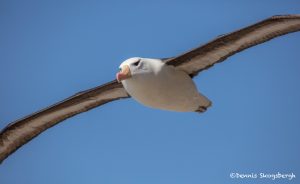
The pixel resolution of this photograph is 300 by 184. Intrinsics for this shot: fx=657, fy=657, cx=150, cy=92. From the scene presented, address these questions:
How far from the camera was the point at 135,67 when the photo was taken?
11438mm

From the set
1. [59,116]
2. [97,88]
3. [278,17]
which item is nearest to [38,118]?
[59,116]

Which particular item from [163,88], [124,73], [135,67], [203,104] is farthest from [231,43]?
[124,73]

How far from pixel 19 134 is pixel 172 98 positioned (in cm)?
400

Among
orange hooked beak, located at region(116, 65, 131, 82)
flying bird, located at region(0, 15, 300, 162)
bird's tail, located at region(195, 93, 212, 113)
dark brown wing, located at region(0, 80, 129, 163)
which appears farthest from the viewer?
dark brown wing, located at region(0, 80, 129, 163)

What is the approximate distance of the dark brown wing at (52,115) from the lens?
1348cm

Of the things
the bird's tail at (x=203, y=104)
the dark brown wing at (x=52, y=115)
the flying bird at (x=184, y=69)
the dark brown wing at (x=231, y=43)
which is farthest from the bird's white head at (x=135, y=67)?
the dark brown wing at (x=52, y=115)

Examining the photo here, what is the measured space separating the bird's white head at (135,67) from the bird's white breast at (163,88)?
5cm

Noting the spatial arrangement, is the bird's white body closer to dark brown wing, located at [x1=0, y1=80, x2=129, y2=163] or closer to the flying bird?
the flying bird

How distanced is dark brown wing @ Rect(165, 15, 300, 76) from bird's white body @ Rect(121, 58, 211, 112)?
9.5 inches

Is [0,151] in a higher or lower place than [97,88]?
lower

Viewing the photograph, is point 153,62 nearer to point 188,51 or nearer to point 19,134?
point 188,51

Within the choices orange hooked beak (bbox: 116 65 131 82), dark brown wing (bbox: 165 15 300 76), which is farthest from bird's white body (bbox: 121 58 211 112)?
dark brown wing (bbox: 165 15 300 76)

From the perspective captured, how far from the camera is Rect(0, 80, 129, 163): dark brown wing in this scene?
1348 centimetres

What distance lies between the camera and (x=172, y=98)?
1174 centimetres
